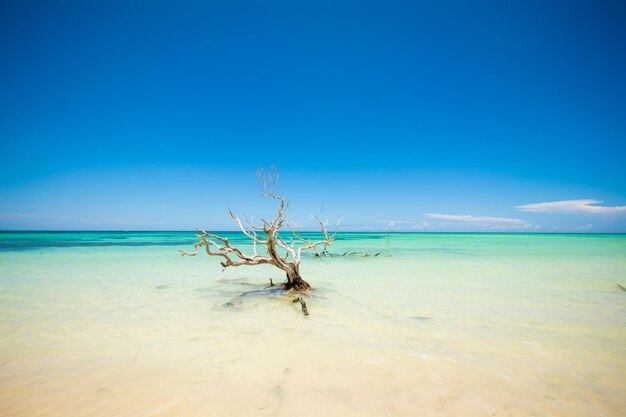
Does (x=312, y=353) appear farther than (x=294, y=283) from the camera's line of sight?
No

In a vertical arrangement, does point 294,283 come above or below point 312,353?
above

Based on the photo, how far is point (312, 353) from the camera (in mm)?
3871

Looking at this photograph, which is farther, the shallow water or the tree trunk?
the tree trunk

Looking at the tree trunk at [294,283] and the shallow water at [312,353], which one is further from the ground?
the tree trunk at [294,283]

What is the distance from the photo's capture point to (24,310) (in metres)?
5.83

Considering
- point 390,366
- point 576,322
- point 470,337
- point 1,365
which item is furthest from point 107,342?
point 576,322

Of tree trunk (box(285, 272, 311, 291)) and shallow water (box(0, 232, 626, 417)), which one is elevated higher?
tree trunk (box(285, 272, 311, 291))

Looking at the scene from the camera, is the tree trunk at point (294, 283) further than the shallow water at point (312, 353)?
Yes

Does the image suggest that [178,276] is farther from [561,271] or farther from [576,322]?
[561,271]

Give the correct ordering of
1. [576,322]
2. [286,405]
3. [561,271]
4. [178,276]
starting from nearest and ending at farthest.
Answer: [286,405] < [576,322] < [178,276] < [561,271]

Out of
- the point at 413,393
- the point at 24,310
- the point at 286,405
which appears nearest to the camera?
the point at 286,405

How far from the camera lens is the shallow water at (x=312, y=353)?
2760 mm

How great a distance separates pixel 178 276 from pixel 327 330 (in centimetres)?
747

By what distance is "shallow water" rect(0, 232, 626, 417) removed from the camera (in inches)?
109
